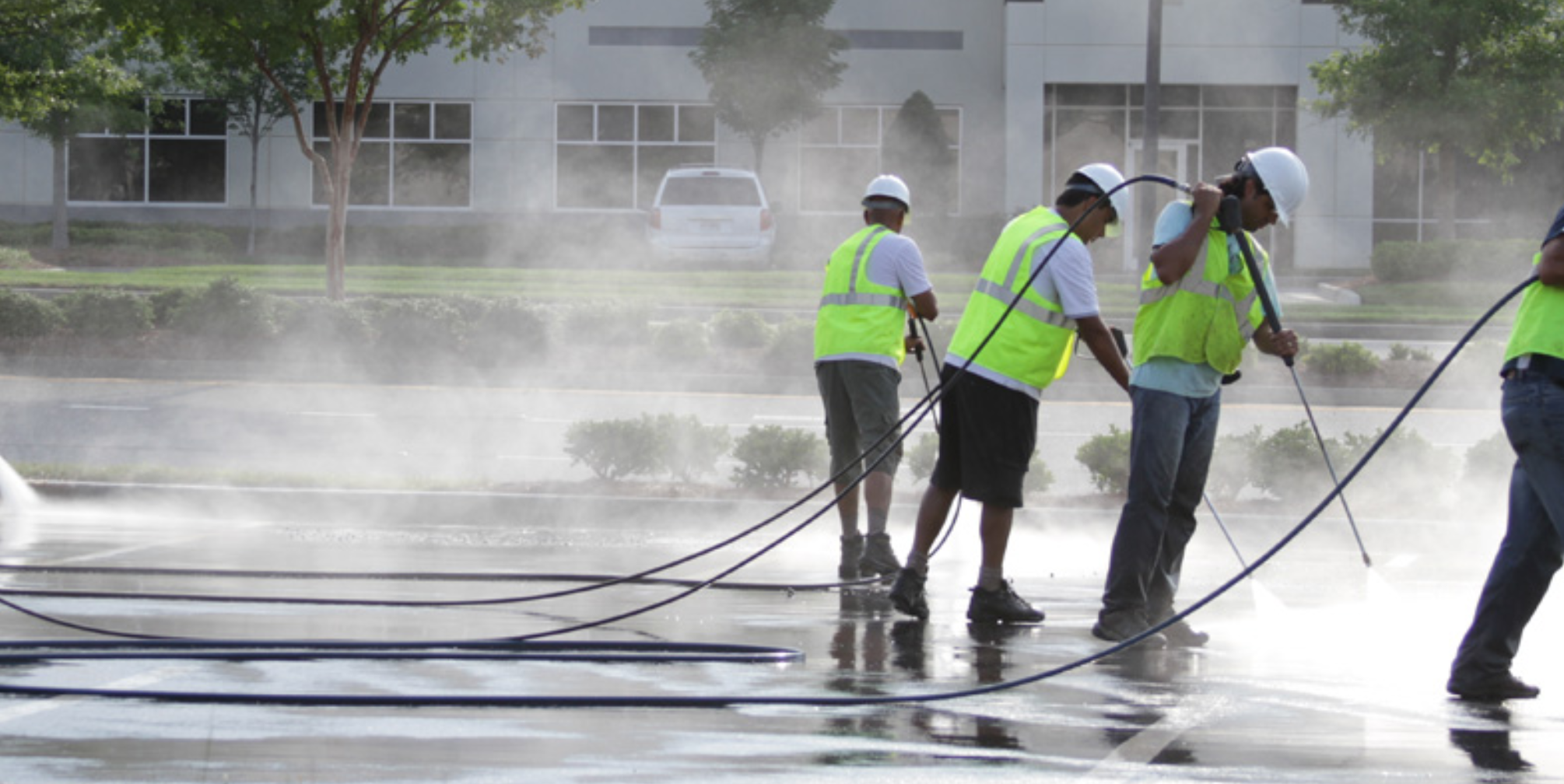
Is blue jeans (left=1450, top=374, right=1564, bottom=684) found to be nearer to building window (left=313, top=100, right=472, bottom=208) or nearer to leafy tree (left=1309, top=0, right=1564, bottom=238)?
leafy tree (left=1309, top=0, right=1564, bottom=238)

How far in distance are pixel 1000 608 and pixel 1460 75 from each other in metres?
25.6

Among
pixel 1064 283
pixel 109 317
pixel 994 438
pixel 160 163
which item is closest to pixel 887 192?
pixel 1064 283

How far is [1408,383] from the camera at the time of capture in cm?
1853

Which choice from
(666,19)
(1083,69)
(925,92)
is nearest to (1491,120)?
(1083,69)

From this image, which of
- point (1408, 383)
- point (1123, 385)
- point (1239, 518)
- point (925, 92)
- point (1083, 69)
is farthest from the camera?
point (925, 92)

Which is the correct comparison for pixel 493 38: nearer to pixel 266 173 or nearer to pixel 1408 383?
pixel 1408 383

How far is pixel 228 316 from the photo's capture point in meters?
19.7

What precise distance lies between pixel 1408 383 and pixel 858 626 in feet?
42.0

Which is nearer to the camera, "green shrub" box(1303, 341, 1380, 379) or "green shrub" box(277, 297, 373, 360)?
"green shrub" box(1303, 341, 1380, 379)

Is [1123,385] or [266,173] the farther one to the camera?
[266,173]

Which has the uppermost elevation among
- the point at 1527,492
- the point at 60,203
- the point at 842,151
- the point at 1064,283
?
the point at 842,151

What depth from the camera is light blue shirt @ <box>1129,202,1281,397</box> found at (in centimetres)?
661

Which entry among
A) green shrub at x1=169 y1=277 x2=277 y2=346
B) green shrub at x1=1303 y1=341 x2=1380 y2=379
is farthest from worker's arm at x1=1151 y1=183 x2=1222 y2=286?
green shrub at x1=169 y1=277 x2=277 y2=346

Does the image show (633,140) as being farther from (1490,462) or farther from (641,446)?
(1490,462)
